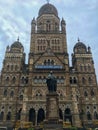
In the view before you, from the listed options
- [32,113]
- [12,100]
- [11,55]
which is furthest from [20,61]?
[32,113]

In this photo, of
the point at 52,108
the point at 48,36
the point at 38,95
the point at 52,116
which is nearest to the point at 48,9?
the point at 48,36

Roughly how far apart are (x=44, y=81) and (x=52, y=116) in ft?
79.4

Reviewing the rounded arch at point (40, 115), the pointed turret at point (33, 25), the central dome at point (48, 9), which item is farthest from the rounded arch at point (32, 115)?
the central dome at point (48, 9)

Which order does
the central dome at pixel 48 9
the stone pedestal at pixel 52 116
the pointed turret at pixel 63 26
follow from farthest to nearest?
the central dome at pixel 48 9 → the pointed turret at pixel 63 26 → the stone pedestal at pixel 52 116

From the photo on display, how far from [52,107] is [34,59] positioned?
2939cm

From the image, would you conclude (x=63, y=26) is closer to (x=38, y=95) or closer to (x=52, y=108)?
(x=38, y=95)

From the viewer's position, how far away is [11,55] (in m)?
50.7

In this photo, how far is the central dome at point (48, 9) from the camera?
62.1m

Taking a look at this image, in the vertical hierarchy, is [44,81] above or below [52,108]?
above

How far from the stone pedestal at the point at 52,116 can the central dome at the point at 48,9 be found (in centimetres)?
4328

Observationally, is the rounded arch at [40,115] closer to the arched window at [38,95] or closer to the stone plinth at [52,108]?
the arched window at [38,95]

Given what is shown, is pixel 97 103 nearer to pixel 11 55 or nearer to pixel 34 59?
pixel 34 59

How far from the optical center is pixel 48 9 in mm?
62688

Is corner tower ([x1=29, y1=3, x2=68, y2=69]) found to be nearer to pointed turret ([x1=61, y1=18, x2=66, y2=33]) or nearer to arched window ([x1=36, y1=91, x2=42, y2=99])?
pointed turret ([x1=61, y1=18, x2=66, y2=33])
